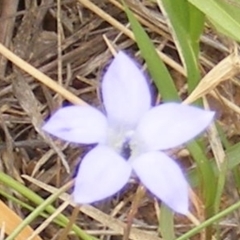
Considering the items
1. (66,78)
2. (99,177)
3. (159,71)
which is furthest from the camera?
(66,78)

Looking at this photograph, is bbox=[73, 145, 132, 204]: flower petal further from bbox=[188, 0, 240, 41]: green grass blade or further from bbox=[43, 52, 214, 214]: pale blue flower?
bbox=[188, 0, 240, 41]: green grass blade

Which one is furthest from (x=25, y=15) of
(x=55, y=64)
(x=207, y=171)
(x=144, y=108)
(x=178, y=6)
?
(x=144, y=108)

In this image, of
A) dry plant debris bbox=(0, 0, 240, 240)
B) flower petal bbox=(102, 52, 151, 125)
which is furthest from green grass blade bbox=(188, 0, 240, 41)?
flower petal bbox=(102, 52, 151, 125)

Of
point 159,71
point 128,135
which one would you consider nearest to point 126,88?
point 128,135

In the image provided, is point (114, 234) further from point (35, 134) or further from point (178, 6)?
point (178, 6)

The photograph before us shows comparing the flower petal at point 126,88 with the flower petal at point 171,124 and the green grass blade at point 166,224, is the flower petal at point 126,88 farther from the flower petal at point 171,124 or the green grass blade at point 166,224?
the green grass blade at point 166,224

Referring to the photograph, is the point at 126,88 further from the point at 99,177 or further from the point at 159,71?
the point at 159,71
